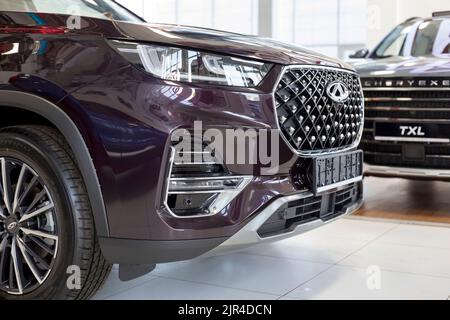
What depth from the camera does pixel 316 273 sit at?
2682mm

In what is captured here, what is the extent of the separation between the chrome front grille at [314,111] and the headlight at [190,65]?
0.48ft

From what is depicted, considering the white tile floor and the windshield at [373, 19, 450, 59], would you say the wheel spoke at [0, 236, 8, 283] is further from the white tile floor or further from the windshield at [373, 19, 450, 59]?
the windshield at [373, 19, 450, 59]

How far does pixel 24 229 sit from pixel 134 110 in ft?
2.12

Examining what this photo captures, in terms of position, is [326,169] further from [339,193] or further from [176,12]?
[176,12]

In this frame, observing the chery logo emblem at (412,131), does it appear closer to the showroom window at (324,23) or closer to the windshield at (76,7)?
the windshield at (76,7)

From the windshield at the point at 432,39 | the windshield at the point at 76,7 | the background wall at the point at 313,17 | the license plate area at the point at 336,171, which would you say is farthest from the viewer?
the background wall at the point at 313,17

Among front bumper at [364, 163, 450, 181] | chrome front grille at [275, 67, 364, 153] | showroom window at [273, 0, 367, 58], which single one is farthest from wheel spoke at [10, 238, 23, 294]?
showroom window at [273, 0, 367, 58]

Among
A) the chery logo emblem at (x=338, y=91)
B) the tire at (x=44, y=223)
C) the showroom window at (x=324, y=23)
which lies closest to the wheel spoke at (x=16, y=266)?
the tire at (x=44, y=223)

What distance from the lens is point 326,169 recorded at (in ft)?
7.54

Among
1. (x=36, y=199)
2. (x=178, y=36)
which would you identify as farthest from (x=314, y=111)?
(x=36, y=199)

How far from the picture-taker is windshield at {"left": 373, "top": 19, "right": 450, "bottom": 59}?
4754 mm

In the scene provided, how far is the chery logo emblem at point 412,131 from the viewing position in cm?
397
